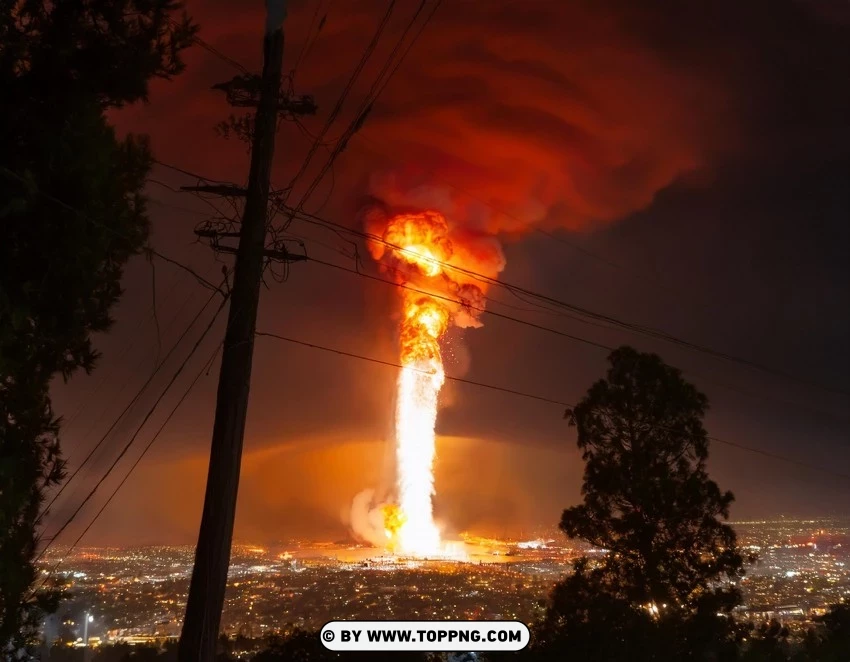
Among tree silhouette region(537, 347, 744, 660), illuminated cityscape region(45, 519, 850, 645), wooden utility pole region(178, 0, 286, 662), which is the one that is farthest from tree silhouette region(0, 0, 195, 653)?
tree silhouette region(537, 347, 744, 660)

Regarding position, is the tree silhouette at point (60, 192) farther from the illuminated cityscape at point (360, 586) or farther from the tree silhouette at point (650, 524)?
the tree silhouette at point (650, 524)

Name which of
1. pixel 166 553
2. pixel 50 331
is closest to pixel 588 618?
pixel 50 331

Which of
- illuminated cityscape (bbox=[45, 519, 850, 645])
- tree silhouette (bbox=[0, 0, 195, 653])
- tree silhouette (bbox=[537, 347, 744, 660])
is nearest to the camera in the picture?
tree silhouette (bbox=[0, 0, 195, 653])

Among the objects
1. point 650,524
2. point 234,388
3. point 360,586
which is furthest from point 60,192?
point 360,586

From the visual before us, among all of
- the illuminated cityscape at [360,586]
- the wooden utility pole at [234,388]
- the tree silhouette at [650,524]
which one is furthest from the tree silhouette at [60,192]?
the tree silhouette at [650,524]

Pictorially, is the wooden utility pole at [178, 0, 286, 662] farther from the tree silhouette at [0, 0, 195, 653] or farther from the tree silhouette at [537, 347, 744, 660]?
the tree silhouette at [537, 347, 744, 660]

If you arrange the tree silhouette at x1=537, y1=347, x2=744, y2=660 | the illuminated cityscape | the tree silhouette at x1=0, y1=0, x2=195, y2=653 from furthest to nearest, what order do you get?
the illuminated cityscape
the tree silhouette at x1=537, y1=347, x2=744, y2=660
the tree silhouette at x1=0, y1=0, x2=195, y2=653
